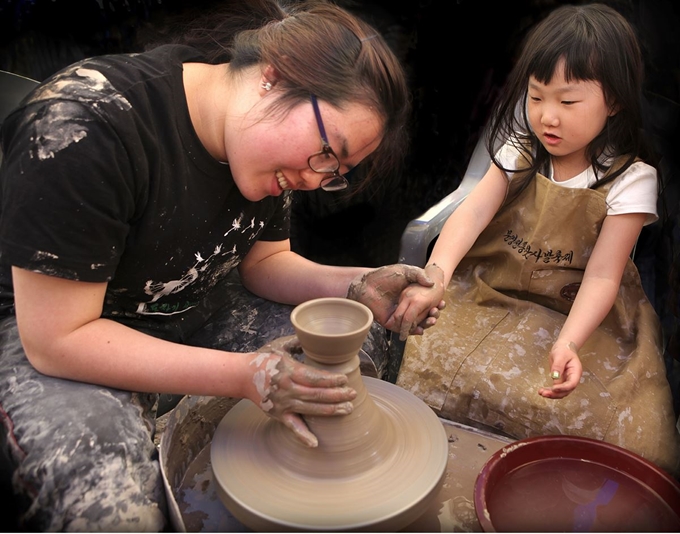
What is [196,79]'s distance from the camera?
157 cm

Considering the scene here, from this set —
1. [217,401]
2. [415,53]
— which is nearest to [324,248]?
[415,53]

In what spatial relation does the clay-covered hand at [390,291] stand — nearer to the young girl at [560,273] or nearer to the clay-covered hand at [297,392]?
the young girl at [560,273]

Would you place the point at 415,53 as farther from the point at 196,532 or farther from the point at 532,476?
the point at 196,532

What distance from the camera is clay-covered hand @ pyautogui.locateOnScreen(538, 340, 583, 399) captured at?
1611 mm

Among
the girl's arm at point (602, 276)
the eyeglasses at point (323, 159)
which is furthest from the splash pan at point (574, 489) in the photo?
the eyeglasses at point (323, 159)

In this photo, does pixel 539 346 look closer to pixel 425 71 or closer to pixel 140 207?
pixel 140 207

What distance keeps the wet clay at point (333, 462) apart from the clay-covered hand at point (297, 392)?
3cm

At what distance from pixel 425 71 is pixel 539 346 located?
1.90 meters

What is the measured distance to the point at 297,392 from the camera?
1.29 meters

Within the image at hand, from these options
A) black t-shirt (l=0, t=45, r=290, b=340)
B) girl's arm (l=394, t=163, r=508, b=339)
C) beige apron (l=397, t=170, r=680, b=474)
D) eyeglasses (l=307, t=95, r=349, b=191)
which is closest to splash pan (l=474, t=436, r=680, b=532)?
beige apron (l=397, t=170, r=680, b=474)

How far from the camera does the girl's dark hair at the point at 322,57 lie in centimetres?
139

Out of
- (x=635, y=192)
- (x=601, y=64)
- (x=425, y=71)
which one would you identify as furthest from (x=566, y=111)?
(x=425, y=71)

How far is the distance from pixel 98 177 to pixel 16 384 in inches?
20.9

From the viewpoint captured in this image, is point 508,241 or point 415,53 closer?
point 508,241
